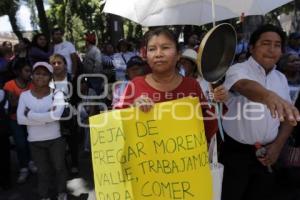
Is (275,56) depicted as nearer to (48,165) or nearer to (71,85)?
(48,165)

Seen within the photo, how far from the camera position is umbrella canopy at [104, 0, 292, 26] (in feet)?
15.8

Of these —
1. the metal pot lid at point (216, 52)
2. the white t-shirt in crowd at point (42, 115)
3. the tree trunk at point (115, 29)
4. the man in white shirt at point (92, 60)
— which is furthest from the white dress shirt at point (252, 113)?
the tree trunk at point (115, 29)

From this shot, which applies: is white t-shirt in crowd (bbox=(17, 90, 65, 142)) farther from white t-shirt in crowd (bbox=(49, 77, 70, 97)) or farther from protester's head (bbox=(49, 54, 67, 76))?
protester's head (bbox=(49, 54, 67, 76))

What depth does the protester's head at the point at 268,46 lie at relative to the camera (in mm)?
3113

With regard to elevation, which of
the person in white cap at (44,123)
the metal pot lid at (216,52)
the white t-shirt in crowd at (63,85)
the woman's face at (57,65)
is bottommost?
the person in white cap at (44,123)

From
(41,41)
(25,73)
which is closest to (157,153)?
(25,73)

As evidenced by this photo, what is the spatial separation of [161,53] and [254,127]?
1.01 m

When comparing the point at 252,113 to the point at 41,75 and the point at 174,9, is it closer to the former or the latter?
the point at 174,9

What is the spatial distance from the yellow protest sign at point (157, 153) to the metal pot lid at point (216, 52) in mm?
194

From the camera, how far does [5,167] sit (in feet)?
18.1

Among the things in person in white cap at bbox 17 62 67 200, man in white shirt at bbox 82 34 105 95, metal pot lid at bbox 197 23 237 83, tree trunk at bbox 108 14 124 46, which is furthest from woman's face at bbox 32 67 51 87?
tree trunk at bbox 108 14 124 46

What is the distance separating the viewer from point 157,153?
258 cm

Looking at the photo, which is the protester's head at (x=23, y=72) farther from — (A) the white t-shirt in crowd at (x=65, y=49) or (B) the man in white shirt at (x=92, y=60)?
(B) the man in white shirt at (x=92, y=60)

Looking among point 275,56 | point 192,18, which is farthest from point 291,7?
point 275,56
